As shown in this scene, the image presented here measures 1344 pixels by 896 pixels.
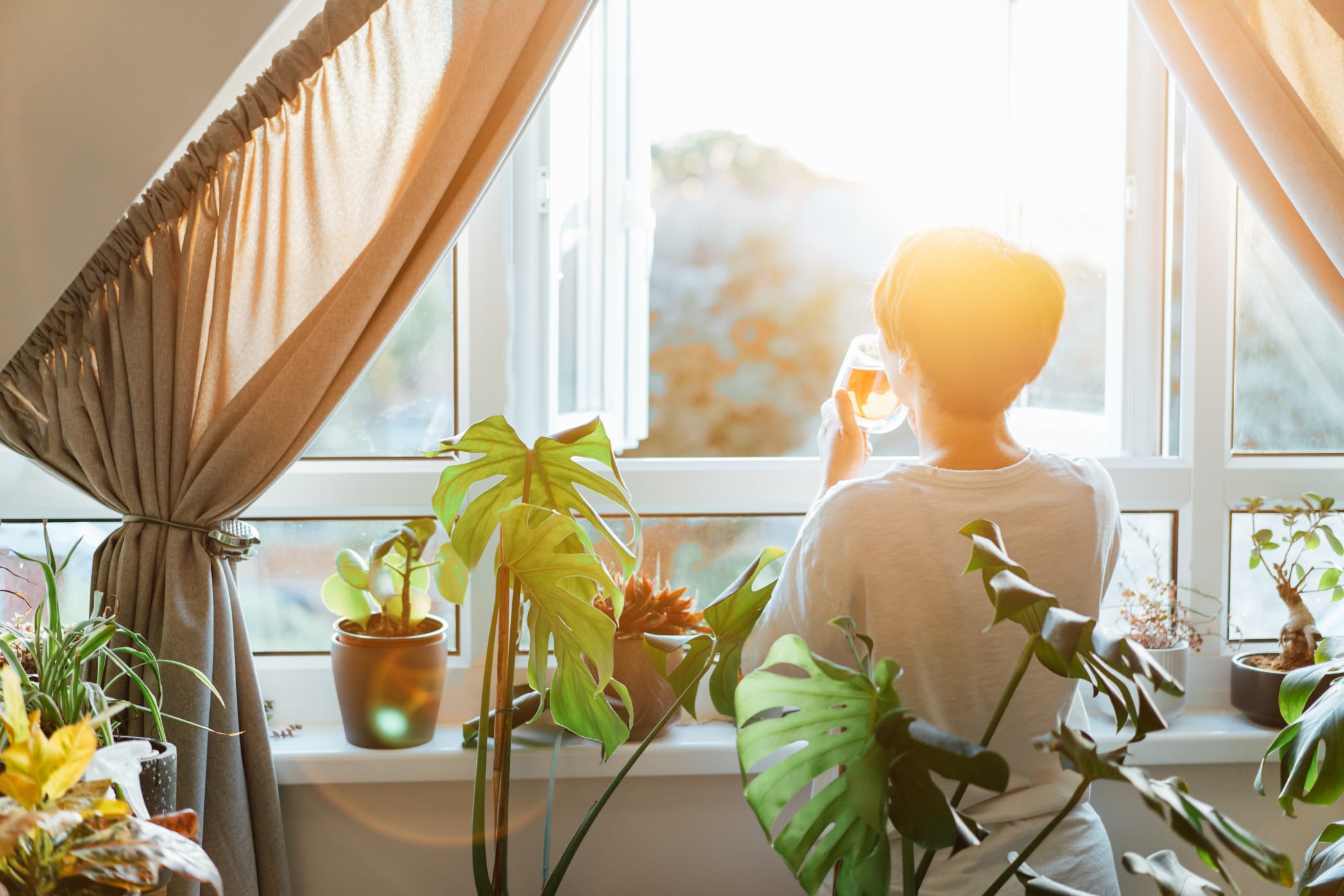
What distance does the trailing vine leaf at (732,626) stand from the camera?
1213 millimetres

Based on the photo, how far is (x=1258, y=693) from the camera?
1680 millimetres

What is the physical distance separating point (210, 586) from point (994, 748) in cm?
110

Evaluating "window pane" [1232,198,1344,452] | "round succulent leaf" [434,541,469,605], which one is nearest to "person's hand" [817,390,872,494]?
"round succulent leaf" [434,541,469,605]

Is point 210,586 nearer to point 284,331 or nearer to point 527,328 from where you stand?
point 284,331

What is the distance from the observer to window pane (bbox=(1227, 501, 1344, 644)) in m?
1.88

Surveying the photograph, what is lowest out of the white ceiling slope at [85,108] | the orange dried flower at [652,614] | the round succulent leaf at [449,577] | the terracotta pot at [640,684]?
the terracotta pot at [640,684]

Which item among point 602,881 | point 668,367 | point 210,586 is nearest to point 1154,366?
point 602,881

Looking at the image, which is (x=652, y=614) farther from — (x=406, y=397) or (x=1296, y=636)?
(x=1296, y=636)

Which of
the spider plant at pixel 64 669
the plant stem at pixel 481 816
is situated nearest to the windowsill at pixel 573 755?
the plant stem at pixel 481 816

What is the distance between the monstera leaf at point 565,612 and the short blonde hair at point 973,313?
49 cm

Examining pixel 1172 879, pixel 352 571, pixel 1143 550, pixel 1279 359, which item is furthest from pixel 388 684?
pixel 1279 359

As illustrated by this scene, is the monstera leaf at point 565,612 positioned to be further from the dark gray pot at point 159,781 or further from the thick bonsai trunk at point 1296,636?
the thick bonsai trunk at point 1296,636

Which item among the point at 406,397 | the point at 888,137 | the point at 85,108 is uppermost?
the point at 888,137

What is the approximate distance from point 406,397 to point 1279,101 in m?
1.50
